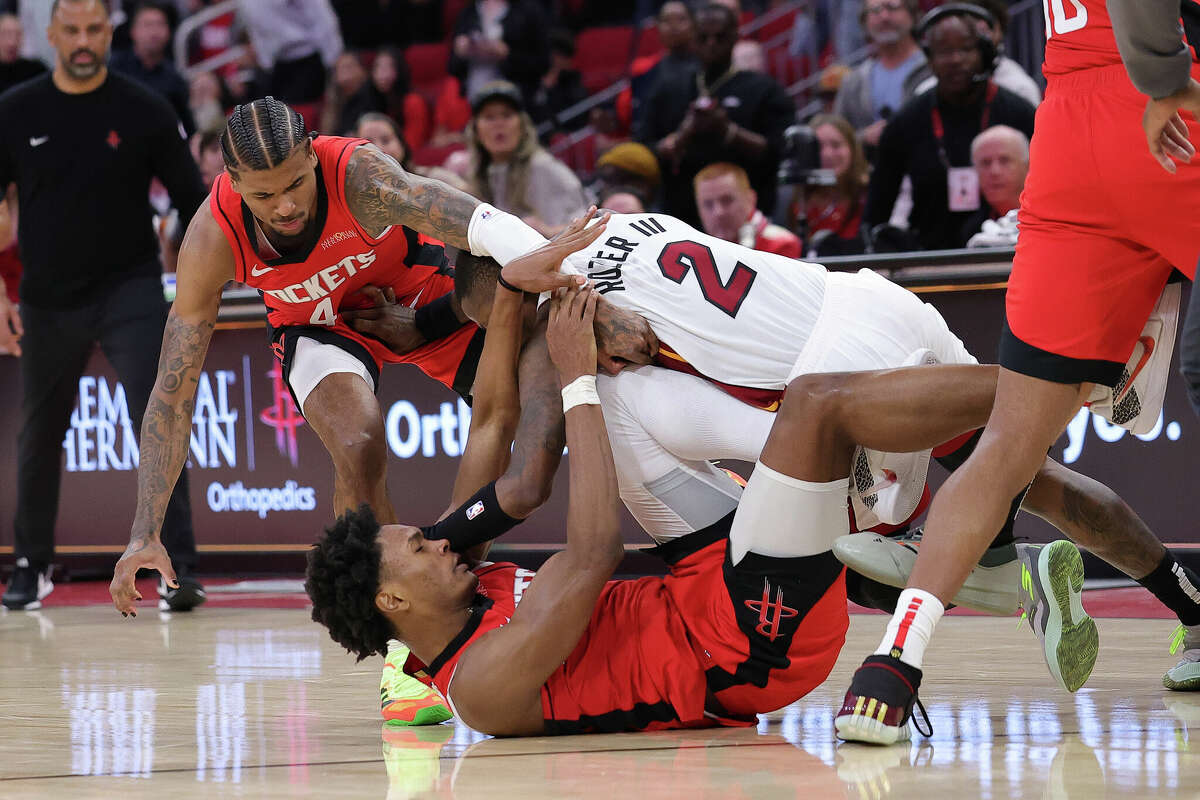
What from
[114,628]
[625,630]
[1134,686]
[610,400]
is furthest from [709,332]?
[114,628]

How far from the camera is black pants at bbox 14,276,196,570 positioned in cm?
667

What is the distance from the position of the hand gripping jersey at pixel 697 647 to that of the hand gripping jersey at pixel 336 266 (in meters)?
1.33

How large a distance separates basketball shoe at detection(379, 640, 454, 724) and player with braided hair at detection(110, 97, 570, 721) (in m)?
0.54

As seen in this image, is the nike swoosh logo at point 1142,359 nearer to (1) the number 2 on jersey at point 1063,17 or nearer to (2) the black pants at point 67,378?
(1) the number 2 on jersey at point 1063,17

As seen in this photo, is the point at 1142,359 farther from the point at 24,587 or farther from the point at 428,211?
the point at 24,587

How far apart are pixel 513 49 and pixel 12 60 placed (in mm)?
3610

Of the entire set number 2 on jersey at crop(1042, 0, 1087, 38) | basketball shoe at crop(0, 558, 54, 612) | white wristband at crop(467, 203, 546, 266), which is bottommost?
basketball shoe at crop(0, 558, 54, 612)

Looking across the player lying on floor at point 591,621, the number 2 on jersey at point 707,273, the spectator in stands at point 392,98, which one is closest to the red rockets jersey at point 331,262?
the number 2 on jersey at point 707,273

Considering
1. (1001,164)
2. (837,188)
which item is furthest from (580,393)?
(837,188)

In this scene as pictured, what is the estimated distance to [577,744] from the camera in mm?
3168

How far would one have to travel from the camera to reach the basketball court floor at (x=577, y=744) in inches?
103

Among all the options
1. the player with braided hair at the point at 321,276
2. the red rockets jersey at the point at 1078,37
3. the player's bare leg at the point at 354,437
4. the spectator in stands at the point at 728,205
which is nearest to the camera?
the red rockets jersey at the point at 1078,37

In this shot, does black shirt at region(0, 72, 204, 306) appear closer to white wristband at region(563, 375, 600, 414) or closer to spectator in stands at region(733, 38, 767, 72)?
white wristband at region(563, 375, 600, 414)

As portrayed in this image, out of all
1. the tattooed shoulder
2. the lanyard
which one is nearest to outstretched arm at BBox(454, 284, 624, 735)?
the tattooed shoulder
